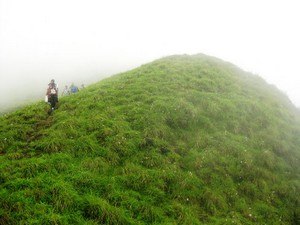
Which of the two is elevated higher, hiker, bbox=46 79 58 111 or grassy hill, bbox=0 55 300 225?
hiker, bbox=46 79 58 111

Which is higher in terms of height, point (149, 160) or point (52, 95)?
point (52, 95)

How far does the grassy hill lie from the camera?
496 inches

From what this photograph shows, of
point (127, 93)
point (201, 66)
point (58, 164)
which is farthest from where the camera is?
point (201, 66)

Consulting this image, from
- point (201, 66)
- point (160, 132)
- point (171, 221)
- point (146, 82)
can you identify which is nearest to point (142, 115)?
point (160, 132)

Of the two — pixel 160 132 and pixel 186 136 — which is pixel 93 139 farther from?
pixel 186 136

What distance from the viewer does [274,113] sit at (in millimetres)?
27188

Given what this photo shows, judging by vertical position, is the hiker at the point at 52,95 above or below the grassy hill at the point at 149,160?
above

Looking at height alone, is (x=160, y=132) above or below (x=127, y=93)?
below

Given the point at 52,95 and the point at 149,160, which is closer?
the point at 149,160

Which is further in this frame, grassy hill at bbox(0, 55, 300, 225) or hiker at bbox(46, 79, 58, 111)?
hiker at bbox(46, 79, 58, 111)

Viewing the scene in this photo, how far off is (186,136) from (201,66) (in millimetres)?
15371

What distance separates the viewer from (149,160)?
1652cm

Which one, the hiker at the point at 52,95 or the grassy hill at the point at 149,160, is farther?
the hiker at the point at 52,95

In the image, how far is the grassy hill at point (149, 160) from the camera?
496 inches
